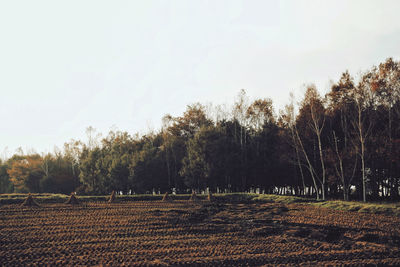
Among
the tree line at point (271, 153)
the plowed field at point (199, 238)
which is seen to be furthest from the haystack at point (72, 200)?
the tree line at point (271, 153)

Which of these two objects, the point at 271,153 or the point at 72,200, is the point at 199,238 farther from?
the point at 271,153

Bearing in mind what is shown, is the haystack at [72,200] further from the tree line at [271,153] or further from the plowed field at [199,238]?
the tree line at [271,153]

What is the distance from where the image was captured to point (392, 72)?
29641mm

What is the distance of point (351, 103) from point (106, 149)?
3998cm

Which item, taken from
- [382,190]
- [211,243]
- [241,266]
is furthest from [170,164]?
[241,266]

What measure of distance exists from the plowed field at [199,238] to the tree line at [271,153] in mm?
11484

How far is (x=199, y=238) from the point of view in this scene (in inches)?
594

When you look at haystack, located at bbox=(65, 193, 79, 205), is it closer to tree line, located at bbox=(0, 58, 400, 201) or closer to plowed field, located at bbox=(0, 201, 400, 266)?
plowed field, located at bbox=(0, 201, 400, 266)

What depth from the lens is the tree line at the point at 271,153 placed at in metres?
30.1

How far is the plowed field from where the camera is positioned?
38.2ft

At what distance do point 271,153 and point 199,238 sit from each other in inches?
1107

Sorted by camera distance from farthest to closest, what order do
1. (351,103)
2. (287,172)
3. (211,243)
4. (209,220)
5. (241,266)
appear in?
(287,172), (351,103), (209,220), (211,243), (241,266)

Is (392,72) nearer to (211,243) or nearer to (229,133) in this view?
(229,133)

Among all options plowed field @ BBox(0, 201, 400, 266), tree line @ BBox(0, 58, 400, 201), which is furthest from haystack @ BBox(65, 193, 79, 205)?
tree line @ BBox(0, 58, 400, 201)
